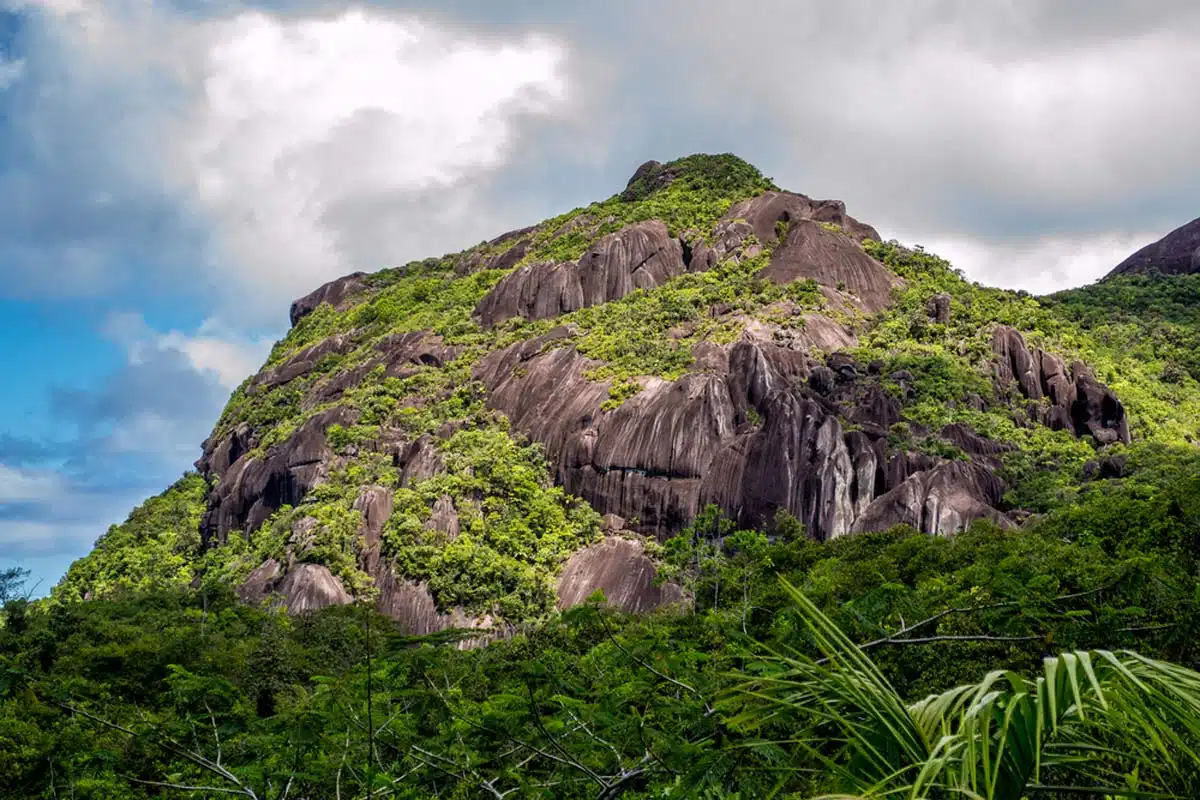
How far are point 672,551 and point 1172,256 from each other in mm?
78120

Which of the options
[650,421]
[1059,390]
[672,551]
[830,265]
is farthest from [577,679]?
[830,265]

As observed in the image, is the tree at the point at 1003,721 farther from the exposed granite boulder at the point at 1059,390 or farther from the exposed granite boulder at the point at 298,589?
the exposed granite boulder at the point at 1059,390

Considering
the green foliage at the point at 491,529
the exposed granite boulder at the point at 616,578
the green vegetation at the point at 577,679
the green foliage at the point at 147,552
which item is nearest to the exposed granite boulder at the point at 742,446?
the green foliage at the point at 491,529

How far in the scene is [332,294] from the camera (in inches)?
3679

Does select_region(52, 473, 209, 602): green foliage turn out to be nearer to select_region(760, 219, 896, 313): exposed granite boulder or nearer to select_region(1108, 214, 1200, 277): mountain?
select_region(760, 219, 896, 313): exposed granite boulder

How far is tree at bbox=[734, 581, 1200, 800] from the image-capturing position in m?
1.72

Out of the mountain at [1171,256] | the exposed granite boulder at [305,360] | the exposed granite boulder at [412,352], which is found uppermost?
the mountain at [1171,256]

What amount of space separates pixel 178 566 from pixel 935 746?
6091 cm

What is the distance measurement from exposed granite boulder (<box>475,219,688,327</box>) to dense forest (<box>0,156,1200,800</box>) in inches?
11.6

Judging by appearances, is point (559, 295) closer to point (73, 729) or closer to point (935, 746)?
point (73, 729)

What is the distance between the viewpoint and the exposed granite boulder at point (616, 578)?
36.9 meters

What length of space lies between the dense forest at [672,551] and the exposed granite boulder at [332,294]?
13.9 feet

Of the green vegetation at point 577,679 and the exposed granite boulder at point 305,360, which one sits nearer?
the green vegetation at point 577,679

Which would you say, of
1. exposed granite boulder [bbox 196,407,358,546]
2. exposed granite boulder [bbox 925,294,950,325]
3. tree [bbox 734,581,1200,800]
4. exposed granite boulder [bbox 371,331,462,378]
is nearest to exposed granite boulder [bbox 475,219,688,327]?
exposed granite boulder [bbox 371,331,462,378]
